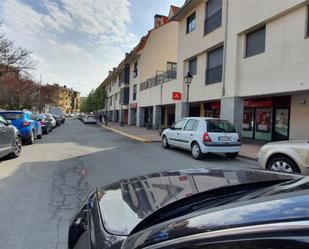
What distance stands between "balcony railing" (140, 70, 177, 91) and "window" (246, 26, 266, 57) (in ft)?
34.4

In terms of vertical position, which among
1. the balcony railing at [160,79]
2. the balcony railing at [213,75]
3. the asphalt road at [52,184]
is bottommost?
the asphalt road at [52,184]

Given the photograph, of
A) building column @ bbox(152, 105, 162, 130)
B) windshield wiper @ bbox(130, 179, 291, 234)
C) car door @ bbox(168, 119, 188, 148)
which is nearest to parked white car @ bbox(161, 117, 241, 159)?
car door @ bbox(168, 119, 188, 148)

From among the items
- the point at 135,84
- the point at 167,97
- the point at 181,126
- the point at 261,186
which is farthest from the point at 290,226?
the point at 135,84

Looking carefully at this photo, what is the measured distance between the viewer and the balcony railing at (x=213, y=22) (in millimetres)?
17031

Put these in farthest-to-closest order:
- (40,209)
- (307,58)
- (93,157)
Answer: (307,58)
(93,157)
(40,209)

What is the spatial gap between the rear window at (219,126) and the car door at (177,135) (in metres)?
1.57

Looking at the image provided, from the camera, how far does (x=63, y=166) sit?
8.48m

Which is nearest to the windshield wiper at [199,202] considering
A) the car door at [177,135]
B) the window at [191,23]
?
the car door at [177,135]

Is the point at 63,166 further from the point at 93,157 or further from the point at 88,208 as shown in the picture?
the point at 88,208

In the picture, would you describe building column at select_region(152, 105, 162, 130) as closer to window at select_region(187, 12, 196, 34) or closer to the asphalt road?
window at select_region(187, 12, 196, 34)

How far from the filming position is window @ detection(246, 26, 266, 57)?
45.3 ft

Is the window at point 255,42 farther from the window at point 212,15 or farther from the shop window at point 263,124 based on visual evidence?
the shop window at point 263,124

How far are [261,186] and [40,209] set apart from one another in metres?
3.69

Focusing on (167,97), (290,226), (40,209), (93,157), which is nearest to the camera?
(290,226)
